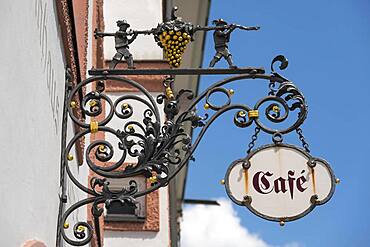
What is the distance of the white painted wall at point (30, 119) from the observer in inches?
119

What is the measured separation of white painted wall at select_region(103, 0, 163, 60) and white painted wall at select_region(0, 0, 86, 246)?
7314 mm

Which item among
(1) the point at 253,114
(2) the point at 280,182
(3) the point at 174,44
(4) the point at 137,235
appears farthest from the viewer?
(4) the point at 137,235

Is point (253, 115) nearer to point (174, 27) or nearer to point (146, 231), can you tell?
point (174, 27)

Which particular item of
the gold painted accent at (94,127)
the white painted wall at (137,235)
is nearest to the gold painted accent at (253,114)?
the gold painted accent at (94,127)

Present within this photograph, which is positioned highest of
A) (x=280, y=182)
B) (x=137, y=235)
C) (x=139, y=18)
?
(x=139, y=18)

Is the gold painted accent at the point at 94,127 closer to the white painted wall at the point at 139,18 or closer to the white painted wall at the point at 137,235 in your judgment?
the white painted wall at the point at 137,235

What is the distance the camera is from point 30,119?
3.57 meters

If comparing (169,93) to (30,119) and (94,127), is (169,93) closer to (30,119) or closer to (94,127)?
(94,127)

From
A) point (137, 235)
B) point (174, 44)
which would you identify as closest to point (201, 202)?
point (137, 235)

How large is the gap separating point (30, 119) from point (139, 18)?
890cm

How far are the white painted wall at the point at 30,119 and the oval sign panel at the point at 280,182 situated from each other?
3.13 feet

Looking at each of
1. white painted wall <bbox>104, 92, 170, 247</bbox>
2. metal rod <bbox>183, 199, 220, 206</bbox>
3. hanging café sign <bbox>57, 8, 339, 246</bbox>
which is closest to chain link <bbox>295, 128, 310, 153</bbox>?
hanging café sign <bbox>57, 8, 339, 246</bbox>

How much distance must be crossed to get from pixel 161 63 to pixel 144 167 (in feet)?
26.5

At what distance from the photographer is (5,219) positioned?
3.00 meters
